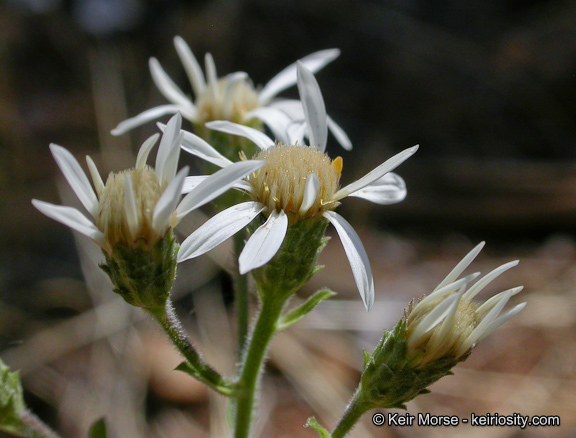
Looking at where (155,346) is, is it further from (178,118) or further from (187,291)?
(178,118)

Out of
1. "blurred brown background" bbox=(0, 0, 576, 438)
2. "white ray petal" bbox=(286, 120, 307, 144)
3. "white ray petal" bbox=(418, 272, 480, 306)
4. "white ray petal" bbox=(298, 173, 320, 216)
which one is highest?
"white ray petal" bbox=(298, 173, 320, 216)

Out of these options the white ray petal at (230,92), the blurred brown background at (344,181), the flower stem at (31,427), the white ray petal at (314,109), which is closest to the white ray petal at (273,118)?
the white ray petal at (230,92)

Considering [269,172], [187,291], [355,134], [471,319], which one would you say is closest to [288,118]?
[269,172]

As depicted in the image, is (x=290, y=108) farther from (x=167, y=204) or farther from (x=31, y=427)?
(x=31, y=427)

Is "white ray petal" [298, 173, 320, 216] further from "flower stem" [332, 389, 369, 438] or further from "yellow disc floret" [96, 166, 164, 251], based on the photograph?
"flower stem" [332, 389, 369, 438]

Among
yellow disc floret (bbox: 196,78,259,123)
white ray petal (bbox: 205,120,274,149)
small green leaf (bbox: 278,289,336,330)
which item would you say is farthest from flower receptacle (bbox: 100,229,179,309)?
yellow disc floret (bbox: 196,78,259,123)
